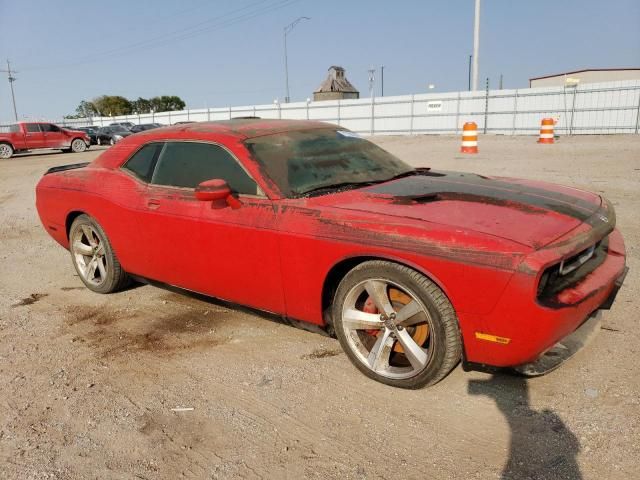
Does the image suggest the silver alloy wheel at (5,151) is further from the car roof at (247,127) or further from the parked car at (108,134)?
the car roof at (247,127)

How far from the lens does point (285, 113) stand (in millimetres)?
38000

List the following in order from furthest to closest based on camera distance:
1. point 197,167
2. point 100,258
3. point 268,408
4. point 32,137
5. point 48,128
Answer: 1. point 48,128
2. point 32,137
3. point 100,258
4. point 197,167
5. point 268,408

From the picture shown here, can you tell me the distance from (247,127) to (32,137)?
977 inches

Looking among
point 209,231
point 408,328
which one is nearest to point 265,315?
point 209,231

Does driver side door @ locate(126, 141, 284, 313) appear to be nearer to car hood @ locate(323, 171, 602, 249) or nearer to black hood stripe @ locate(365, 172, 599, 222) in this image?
car hood @ locate(323, 171, 602, 249)

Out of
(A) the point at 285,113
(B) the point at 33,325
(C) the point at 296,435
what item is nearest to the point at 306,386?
(C) the point at 296,435

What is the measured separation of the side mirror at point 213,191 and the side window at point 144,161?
42.6 inches

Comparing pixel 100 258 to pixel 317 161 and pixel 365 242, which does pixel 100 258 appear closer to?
pixel 317 161

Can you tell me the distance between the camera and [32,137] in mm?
24578

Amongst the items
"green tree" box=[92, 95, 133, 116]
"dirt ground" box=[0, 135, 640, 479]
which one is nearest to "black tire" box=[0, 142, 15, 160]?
"dirt ground" box=[0, 135, 640, 479]

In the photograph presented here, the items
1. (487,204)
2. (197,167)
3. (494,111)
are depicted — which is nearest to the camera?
(487,204)

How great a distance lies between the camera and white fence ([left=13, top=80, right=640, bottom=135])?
24391mm

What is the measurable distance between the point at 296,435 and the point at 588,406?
1.51 m

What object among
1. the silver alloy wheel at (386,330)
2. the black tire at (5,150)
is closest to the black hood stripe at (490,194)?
the silver alloy wheel at (386,330)
